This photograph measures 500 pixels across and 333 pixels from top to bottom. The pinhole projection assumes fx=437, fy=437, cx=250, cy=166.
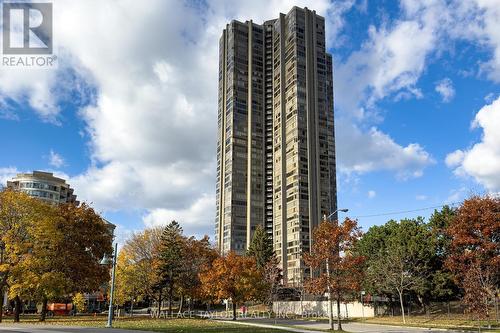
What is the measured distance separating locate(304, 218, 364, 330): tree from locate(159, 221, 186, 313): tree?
28.5 meters

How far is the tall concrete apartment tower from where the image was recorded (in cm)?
13088

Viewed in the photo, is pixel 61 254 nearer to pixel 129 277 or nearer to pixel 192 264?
pixel 129 277

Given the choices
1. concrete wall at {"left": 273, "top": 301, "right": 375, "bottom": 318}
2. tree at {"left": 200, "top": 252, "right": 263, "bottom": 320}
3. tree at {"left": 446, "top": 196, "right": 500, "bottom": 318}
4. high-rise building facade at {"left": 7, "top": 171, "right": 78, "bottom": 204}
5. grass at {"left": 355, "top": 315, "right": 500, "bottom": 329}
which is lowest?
concrete wall at {"left": 273, "top": 301, "right": 375, "bottom": 318}

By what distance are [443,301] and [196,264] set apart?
3404cm

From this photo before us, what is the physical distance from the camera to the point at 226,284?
51781 mm

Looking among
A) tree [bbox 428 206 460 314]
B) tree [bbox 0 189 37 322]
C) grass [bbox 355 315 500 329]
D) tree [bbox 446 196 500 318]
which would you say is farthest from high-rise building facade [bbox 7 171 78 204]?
tree [bbox 446 196 500 318]

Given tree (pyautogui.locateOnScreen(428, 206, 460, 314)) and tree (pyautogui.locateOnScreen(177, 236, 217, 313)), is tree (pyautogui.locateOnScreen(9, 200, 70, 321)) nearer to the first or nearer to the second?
tree (pyautogui.locateOnScreen(177, 236, 217, 313))

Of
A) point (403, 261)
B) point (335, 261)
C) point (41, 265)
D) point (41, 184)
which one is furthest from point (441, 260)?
point (41, 184)

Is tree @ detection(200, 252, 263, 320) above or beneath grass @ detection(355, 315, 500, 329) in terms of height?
above

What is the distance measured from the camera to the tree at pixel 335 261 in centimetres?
3372

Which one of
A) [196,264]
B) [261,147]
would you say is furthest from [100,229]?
[261,147]

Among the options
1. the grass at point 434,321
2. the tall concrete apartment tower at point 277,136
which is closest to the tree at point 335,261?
the grass at point 434,321

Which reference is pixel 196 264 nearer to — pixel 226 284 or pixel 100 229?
pixel 226 284

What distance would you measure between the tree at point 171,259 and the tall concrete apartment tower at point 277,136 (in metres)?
65.6
